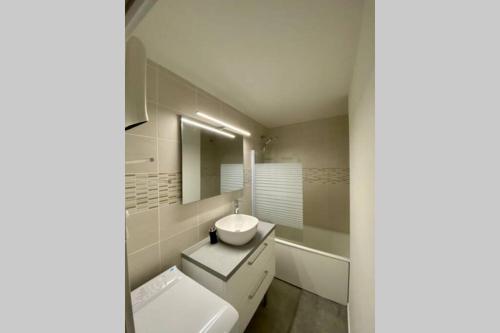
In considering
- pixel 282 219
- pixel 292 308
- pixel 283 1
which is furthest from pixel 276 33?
pixel 292 308

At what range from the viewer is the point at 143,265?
864 millimetres

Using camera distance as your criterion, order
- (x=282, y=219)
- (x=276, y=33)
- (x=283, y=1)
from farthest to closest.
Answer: (x=282, y=219) → (x=276, y=33) → (x=283, y=1)

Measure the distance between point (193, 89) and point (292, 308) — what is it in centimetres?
223

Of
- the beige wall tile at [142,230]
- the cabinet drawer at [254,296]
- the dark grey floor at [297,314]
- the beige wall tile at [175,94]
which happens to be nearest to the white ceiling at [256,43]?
the beige wall tile at [175,94]

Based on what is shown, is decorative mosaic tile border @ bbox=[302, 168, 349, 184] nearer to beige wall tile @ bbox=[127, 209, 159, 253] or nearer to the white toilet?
the white toilet

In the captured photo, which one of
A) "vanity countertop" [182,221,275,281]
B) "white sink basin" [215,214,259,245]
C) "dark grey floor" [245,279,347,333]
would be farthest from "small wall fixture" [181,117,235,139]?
"dark grey floor" [245,279,347,333]

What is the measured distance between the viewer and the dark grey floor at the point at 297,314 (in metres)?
1.24

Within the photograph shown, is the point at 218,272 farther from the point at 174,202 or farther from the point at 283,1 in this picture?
the point at 283,1

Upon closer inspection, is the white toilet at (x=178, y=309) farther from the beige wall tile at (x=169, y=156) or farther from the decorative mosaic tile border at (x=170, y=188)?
the beige wall tile at (x=169, y=156)

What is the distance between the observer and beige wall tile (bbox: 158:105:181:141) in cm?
95

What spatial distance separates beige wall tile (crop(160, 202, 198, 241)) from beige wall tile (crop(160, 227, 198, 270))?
4 centimetres
